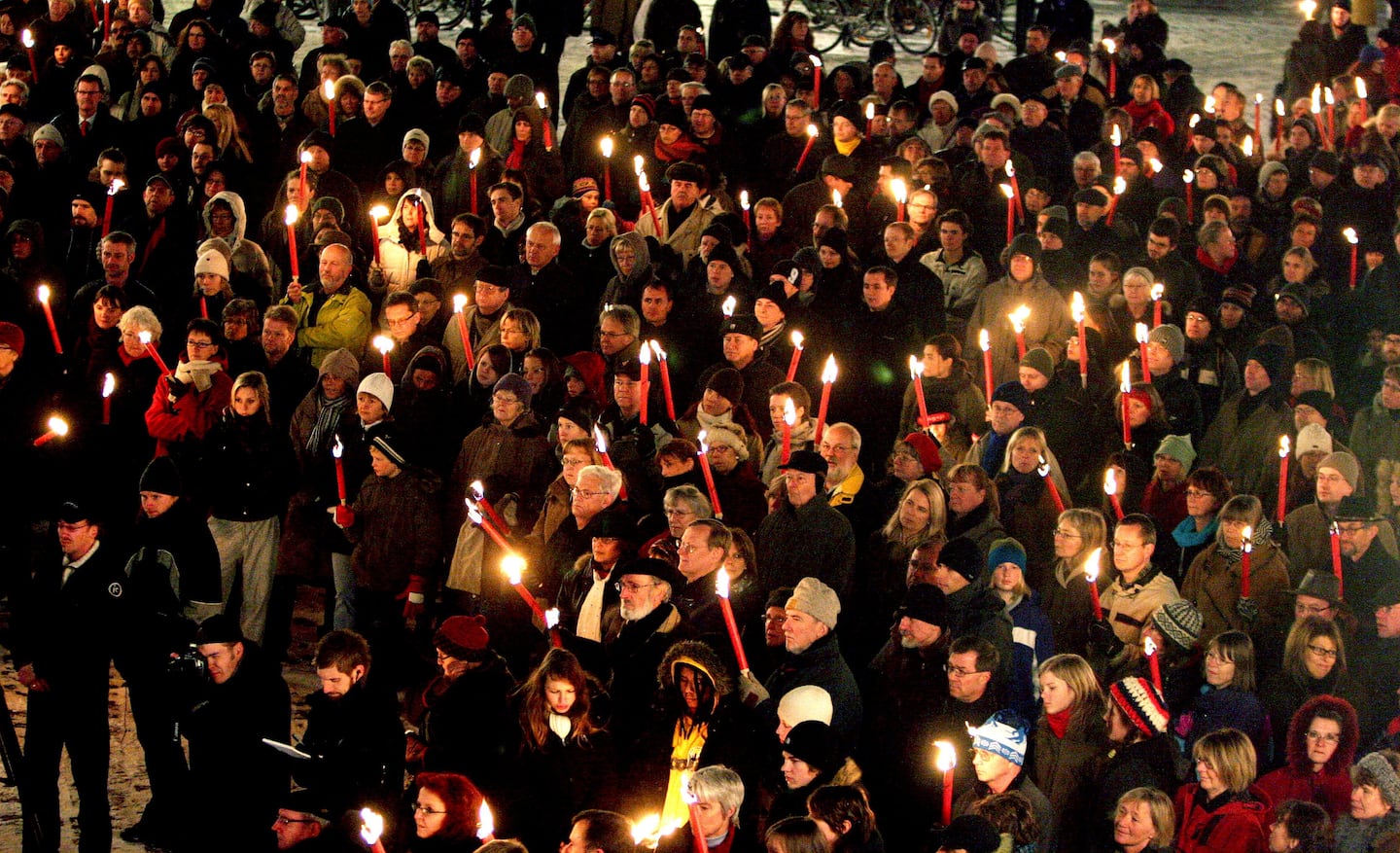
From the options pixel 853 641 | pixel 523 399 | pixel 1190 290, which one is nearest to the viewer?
pixel 853 641

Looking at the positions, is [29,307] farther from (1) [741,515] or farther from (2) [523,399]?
(1) [741,515]

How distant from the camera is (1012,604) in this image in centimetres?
754

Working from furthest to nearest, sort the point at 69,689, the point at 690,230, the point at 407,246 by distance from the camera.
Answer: the point at 690,230 < the point at 407,246 < the point at 69,689

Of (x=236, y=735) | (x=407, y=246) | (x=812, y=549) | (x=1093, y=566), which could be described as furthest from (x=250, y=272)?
(x=1093, y=566)

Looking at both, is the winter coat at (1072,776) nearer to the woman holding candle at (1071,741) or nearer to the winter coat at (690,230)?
the woman holding candle at (1071,741)

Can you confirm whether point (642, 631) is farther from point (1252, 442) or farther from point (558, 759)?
point (1252, 442)

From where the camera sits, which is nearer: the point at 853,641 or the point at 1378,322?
the point at 853,641

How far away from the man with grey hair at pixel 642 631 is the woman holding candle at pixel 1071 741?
145 centimetres

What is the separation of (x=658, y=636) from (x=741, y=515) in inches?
62.6

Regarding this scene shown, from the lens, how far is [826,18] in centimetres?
2120

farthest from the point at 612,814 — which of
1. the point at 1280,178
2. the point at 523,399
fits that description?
the point at 1280,178

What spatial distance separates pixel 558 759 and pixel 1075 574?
2.74m

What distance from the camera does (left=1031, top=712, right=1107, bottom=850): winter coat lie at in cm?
657

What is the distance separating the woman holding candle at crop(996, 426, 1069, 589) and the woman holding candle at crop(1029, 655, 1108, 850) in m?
1.98
